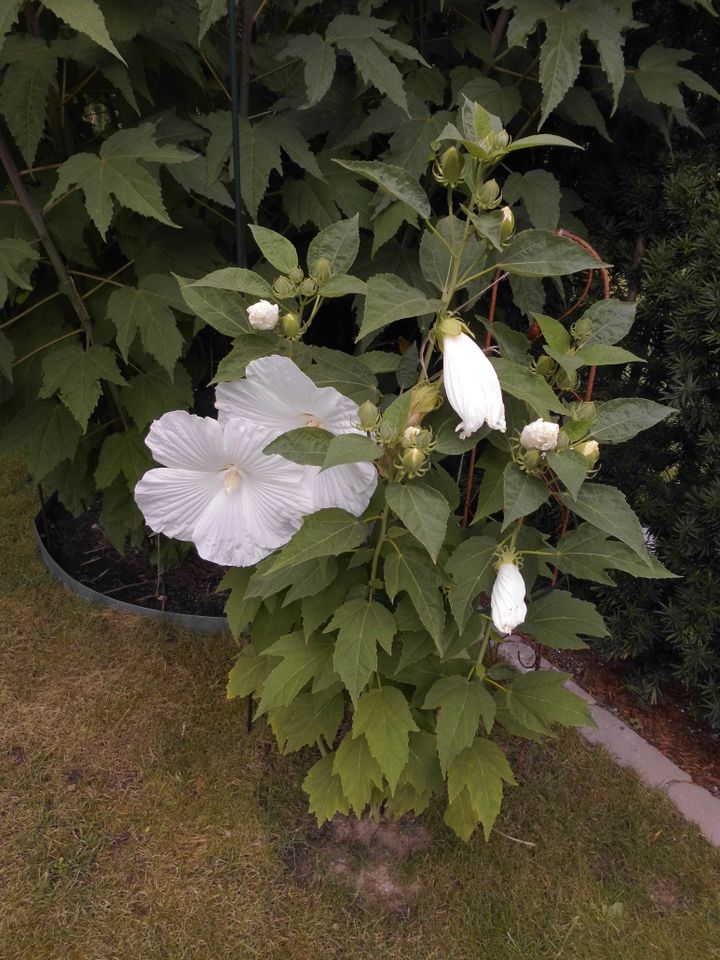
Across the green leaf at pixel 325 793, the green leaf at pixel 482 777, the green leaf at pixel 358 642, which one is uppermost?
the green leaf at pixel 358 642

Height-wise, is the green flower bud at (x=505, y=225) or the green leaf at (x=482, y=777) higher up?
the green flower bud at (x=505, y=225)

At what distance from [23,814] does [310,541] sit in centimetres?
122

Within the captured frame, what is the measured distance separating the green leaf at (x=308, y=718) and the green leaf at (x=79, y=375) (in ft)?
2.38

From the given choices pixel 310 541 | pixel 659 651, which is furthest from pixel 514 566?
pixel 659 651

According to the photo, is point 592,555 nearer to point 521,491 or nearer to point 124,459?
point 521,491

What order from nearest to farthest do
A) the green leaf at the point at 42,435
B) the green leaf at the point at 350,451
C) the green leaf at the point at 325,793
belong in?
the green leaf at the point at 350,451
the green leaf at the point at 325,793
the green leaf at the point at 42,435

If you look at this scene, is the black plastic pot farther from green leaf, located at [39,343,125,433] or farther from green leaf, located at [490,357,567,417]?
green leaf, located at [490,357,567,417]

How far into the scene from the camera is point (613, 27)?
4.66ft

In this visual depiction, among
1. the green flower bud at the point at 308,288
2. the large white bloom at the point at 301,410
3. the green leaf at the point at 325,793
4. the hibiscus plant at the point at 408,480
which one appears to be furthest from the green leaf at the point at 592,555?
the green leaf at the point at 325,793

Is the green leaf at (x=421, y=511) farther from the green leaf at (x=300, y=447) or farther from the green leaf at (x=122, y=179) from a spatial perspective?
the green leaf at (x=122, y=179)

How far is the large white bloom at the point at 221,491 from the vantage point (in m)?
1.09

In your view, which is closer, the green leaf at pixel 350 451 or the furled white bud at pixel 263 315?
the green leaf at pixel 350 451

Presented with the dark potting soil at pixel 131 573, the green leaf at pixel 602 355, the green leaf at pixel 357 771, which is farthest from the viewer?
the dark potting soil at pixel 131 573

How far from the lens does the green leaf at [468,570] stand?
114 cm
